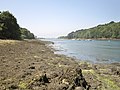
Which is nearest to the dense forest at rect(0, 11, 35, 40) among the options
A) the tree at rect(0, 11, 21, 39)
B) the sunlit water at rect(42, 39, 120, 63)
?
the tree at rect(0, 11, 21, 39)

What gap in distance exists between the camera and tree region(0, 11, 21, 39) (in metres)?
80.8

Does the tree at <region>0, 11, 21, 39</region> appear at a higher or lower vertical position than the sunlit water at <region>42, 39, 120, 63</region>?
higher

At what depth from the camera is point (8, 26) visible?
277ft

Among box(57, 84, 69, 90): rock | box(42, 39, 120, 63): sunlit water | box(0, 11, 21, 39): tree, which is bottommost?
box(42, 39, 120, 63): sunlit water

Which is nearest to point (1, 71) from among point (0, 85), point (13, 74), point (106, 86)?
point (13, 74)

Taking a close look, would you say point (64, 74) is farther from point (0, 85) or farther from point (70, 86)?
point (0, 85)

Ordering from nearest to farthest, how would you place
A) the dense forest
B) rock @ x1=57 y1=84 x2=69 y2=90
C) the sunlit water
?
1. rock @ x1=57 y1=84 x2=69 y2=90
2. the sunlit water
3. the dense forest

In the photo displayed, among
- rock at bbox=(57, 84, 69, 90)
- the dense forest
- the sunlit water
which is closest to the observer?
rock at bbox=(57, 84, 69, 90)

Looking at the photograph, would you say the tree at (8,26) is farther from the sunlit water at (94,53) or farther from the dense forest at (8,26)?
the sunlit water at (94,53)

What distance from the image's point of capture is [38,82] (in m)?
11.8

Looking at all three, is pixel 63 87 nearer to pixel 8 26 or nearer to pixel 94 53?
pixel 94 53

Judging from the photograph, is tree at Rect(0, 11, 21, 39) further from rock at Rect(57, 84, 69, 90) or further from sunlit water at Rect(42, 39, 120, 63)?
rock at Rect(57, 84, 69, 90)

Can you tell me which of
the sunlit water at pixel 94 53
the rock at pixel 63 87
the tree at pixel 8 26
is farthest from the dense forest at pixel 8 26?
the rock at pixel 63 87

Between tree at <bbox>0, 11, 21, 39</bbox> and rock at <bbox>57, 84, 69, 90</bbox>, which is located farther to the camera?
tree at <bbox>0, 11, 21, 39</bbox>
